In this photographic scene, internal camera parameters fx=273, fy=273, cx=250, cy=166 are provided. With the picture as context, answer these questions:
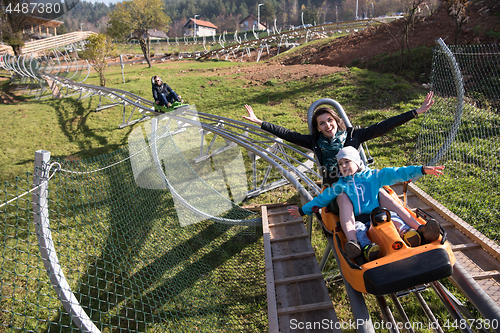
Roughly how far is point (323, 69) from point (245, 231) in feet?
30.0

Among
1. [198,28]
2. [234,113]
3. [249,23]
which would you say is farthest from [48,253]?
[249,23]

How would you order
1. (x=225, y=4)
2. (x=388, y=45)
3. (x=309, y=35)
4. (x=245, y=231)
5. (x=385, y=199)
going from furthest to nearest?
(x=225, y=4), (x=309, y=35), (x=388, y=45), (x=245, y=231), (x=385, y=199)

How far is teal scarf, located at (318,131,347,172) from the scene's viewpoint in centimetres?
275

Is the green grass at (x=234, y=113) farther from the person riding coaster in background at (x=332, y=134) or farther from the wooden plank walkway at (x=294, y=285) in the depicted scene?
the person riding coaster in background at (x=332, y=134)

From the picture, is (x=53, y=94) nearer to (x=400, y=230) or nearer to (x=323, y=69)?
(x=323, y=69)

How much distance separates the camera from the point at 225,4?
7506 cm

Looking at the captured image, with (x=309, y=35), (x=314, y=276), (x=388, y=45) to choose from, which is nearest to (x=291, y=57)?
(x=388, y=45)

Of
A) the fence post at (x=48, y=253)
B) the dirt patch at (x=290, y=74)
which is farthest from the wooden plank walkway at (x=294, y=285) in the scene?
the dirt patch at (x=290, y=74)

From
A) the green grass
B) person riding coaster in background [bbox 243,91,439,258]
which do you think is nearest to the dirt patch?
the green grass

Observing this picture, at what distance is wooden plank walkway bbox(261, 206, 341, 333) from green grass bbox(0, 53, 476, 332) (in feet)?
2.35

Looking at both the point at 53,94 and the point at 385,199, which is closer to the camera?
the point at 385,199

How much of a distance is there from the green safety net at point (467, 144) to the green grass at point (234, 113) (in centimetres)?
50

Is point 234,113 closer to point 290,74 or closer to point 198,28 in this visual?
point 290,74

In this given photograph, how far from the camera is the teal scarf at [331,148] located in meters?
2.75
